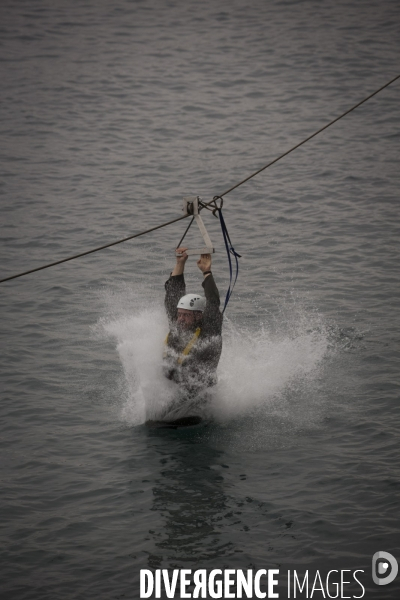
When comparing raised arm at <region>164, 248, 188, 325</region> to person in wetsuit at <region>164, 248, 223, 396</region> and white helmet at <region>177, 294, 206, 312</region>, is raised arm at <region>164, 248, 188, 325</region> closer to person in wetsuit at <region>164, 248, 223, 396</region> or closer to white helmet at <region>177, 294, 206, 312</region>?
person in wetsuit at <region>164, 248, 223, 396</region>

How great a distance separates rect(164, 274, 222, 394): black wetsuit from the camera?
12.3m

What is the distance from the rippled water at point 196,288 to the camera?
1063 centimetres

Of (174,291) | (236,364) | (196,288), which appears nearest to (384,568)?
(174,291)

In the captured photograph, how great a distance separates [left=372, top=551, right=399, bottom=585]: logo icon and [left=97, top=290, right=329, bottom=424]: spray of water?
12.3 ft

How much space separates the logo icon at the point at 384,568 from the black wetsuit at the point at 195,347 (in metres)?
3.71

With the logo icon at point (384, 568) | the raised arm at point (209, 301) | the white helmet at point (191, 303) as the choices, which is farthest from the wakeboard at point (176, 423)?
the logo icon at point (384, 568)

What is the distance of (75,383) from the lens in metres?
14.7

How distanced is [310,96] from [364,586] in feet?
74.9

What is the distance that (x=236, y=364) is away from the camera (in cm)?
1441

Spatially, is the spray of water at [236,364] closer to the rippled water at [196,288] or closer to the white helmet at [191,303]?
the rippled water at [196,288]

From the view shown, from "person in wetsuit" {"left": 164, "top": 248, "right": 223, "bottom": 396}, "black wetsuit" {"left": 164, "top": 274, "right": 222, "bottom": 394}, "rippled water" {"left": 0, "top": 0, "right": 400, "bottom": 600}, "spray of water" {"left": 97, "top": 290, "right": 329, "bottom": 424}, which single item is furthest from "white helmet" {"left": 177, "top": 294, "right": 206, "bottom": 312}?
"rippled water" {"left": 0, "top": 0, "right": 400, "bottom": 600}

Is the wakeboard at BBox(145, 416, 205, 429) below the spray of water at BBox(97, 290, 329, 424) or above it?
below

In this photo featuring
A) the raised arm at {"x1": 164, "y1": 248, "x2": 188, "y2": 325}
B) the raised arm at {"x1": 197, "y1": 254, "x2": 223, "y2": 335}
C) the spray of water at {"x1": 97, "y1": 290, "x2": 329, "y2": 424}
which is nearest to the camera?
the raised arm at {"x1": 197, "y1": 254, "x2": 223, "y2": 335}

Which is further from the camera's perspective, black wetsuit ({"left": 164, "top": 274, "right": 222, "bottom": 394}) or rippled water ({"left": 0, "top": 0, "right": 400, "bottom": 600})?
black wetsuit ({"left": 164, "top": 274, "right": 222, "bottom": 394})
